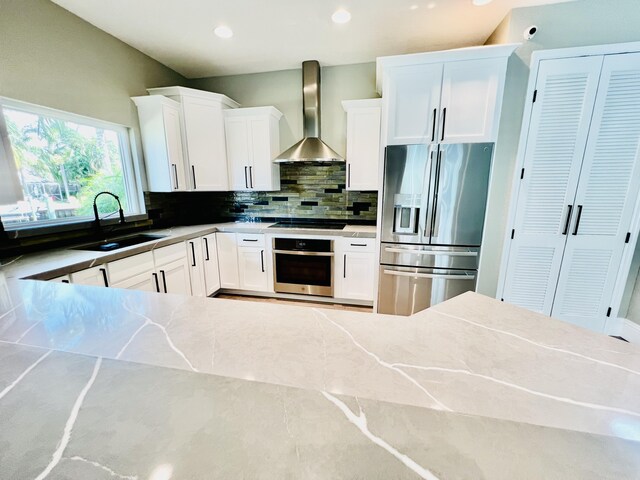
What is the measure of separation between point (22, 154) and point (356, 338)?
271cm

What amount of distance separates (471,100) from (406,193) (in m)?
0.87

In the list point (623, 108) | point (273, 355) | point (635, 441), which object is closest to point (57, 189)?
point (273, 355)

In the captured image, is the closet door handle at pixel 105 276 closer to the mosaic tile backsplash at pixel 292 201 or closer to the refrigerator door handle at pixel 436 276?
the mosaic tile backsplash at pixel 292 201

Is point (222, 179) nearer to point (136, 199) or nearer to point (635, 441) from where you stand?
point (136, 199)

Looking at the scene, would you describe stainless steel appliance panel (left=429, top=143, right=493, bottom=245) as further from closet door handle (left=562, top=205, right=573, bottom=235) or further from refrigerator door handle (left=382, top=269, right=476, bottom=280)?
closet door handle (left=562, top=205, right=573, bottom=235)

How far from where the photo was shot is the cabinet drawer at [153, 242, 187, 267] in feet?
7.38

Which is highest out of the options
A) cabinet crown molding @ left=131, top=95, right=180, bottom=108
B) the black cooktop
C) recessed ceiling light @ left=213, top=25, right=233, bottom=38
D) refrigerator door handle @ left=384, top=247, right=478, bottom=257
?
recessed ceiling light @ left=213, top=25, right=233, bottom=38

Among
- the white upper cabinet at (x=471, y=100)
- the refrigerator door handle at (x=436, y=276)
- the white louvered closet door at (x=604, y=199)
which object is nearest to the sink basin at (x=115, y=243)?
the refrigerator door handle at (x=436, y=276)

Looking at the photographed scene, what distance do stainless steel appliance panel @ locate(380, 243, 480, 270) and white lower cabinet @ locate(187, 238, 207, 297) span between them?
76.4 inches

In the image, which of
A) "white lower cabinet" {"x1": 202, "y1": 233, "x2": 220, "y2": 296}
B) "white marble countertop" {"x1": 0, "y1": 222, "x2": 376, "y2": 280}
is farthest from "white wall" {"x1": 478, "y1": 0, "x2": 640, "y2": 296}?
"white lower cabinet" {"x1": 202, "y1": 233, "x2": 220, "y2": 296}

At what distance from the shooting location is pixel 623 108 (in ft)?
6.31

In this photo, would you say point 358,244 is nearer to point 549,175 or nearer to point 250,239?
point 250,239

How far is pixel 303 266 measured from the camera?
9.51 feet

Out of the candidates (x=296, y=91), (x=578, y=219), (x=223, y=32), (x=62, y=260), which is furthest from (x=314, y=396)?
(x=296, y=91)
